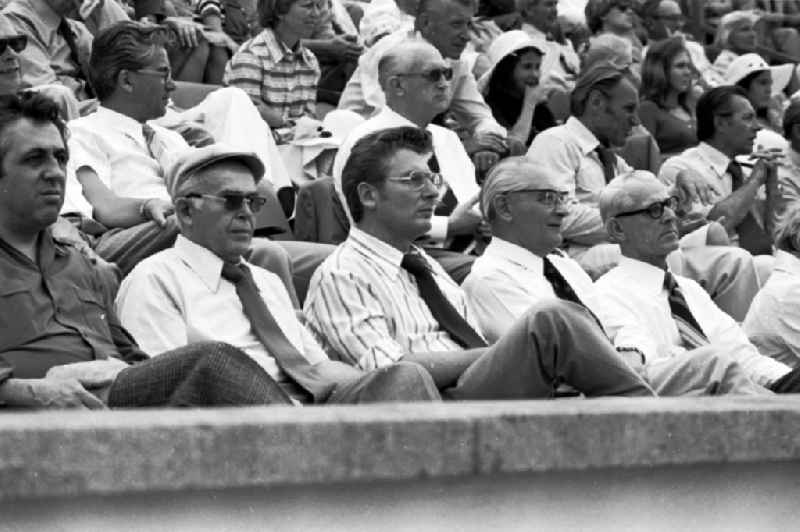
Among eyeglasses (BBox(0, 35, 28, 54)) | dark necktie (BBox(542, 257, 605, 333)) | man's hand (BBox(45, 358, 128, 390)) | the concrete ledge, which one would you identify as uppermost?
the concrete ledge

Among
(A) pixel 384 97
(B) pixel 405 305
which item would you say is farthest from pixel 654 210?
(A) pixel 384 97

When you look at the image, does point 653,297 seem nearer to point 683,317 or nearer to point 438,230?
point 683,317

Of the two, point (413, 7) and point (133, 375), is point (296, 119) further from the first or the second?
point (133, 375)

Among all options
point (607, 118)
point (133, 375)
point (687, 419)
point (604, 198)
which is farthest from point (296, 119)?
point (687, 419)

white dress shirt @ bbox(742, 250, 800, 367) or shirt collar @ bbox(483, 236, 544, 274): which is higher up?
shirt collar @ bbox(483, 236, 544, 274)

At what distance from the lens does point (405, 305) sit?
5.75m

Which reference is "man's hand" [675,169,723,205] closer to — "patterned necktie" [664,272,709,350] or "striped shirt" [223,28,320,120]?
"striped shirt" [223,28,320,120]

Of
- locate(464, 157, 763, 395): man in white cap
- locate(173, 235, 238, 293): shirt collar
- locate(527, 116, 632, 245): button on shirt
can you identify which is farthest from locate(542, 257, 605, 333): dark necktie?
locate(527, 116, 632, 245): button on shirt

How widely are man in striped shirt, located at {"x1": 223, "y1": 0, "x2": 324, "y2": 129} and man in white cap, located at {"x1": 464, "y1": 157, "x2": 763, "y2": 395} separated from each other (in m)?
2.16

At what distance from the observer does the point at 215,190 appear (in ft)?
18.0

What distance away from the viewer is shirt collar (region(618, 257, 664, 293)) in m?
6.80

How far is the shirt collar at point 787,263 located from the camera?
24.9ft

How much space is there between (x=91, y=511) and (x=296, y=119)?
5.56 m

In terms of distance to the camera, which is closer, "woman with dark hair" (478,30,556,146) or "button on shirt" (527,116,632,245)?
"button on shirt" (527,116,632,245)
